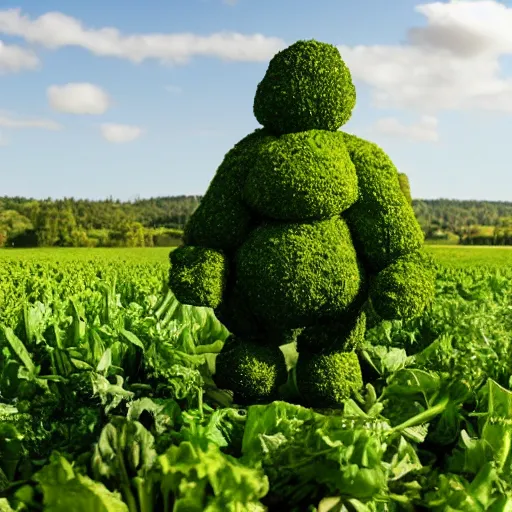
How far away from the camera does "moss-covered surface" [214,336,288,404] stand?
15.5ft

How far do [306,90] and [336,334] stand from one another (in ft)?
5.51

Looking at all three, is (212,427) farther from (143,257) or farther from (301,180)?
(143,257)

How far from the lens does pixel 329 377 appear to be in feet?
15.6

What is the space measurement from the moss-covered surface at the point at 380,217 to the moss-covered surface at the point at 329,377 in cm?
69

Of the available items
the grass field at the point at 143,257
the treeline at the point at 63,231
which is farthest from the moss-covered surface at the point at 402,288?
the treeline at the point at 63,231

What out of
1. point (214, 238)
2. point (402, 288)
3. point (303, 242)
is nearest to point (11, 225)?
point (214, 238)

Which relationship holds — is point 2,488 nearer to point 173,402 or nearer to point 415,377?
point 173,402

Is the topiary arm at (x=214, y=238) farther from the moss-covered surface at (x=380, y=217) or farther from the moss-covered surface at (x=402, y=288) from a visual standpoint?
the moss-covered surface at (x=402, y=288)

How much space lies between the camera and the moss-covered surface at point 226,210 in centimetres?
466

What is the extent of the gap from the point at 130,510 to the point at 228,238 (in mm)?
2079

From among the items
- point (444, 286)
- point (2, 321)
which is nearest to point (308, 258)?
point (2, 321)

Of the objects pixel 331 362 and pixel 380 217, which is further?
pixel 331 362

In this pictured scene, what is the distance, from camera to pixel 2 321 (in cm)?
613

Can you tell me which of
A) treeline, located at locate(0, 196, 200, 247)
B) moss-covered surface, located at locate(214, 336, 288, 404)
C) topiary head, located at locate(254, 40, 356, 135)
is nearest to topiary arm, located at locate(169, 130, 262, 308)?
topiary head, located at locate(254, 40, 356, 135)
